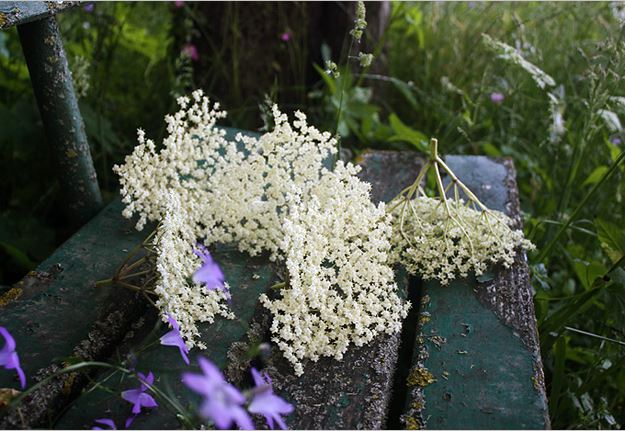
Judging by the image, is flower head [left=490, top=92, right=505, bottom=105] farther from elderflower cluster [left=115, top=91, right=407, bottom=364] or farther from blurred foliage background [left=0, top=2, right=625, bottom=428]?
elderflower cluster [left=115, top=91, right=407, bottom=364]

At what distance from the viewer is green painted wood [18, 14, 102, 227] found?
6.88 ft

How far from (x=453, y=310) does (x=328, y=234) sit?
15.5 inches

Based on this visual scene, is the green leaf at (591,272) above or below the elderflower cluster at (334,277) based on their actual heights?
below

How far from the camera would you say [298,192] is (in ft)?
5.89

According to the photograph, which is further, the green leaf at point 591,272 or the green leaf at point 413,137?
the green leaf at point 413,137

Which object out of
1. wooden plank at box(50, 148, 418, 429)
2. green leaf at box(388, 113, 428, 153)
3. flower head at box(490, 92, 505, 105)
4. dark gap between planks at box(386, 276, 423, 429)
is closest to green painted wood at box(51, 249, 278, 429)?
wooden plank at box(50, 148, 418, 429)

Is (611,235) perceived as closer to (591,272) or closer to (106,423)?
(591,272)

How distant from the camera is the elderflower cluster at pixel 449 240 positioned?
198 cm

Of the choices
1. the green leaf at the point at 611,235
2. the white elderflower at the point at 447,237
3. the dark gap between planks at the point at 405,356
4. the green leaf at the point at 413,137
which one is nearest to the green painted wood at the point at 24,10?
the white elderflower at the point at 447,237

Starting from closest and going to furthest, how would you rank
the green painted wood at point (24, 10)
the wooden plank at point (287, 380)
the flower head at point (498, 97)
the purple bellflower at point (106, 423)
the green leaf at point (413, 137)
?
the purple bellflower at point (106, 423) < the wooden plank at point (287, 380) < the green painted wood at point (24, 10) < the green leaf at point (413, 137) < the flower head at point (498, 97)

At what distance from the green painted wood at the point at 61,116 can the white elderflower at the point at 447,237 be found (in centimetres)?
103

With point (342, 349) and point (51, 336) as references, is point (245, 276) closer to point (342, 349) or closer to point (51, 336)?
point (342, 349)

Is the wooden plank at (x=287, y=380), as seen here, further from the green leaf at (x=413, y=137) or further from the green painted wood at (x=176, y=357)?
the green leaf at (x=413, y=137)

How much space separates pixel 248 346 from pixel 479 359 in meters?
0.57
